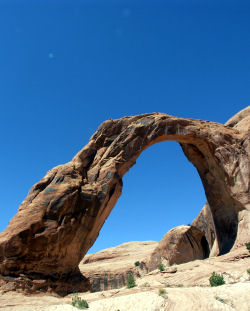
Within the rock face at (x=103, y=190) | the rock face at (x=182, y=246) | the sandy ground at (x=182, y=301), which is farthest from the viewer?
the rock face at (x=182, y=246)

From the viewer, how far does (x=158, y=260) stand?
101ft

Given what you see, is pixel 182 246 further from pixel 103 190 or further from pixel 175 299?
pixel 175 299

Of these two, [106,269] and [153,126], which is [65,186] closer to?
[153,126]

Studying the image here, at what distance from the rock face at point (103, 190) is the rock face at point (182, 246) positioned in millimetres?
6167

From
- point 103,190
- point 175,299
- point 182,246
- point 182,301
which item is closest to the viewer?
point 182,301

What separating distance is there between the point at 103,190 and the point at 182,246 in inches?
577

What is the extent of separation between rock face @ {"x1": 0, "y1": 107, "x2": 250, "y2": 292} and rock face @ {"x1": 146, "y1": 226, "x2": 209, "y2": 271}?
20.2 feet

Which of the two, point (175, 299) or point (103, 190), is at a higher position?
point (103, 190)

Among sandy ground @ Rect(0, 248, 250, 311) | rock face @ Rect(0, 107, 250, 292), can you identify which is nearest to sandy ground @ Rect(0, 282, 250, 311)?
sandy ground @ Rect(0, 248, 250, 311)

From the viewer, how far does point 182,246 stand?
28812mm

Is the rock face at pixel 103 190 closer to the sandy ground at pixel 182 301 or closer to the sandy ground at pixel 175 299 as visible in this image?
the sandy ground at pixel 175 299

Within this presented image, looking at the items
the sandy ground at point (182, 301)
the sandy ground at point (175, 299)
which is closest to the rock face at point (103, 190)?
the sandy ground at point (175, 299)

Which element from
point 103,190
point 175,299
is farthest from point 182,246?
point 175,299

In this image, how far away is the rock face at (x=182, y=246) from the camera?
2862 cm
